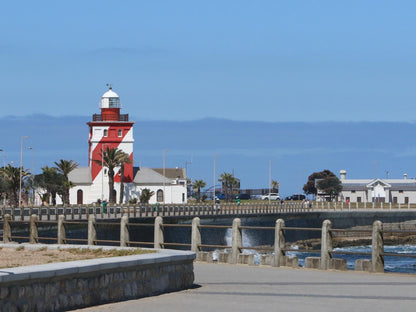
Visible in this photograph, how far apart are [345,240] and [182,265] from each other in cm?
8936

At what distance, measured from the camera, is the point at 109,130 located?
11275 cm

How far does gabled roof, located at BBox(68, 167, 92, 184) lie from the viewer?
115 metres

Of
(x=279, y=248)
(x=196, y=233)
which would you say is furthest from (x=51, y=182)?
(x=279, y=248)

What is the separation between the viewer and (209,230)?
268ft

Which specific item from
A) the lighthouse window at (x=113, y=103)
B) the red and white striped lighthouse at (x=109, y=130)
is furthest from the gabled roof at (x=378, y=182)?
the lighthouse window at (x=113, y=103)

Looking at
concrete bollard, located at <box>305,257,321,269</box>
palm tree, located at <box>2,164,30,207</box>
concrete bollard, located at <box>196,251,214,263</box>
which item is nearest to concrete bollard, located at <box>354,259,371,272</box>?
concrete bollard, located at <box>305,257,321,269</box>

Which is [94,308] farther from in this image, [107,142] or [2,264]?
[107,142]

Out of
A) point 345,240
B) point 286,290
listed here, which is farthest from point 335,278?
point 345,240

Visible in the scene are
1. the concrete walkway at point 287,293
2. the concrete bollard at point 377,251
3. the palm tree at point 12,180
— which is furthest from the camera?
the palm tree at point 12,180

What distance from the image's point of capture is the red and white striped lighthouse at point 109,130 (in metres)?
112

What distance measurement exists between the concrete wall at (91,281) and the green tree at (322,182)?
493 ft

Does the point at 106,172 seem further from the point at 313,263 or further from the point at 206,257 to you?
the point at 313,263

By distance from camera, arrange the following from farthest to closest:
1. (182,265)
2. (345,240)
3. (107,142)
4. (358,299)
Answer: (107,142) → (345,240) → (182,265) → (358,299)

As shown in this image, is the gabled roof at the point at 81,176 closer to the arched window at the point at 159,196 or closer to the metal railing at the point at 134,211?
the arched window at the point at 159,196
